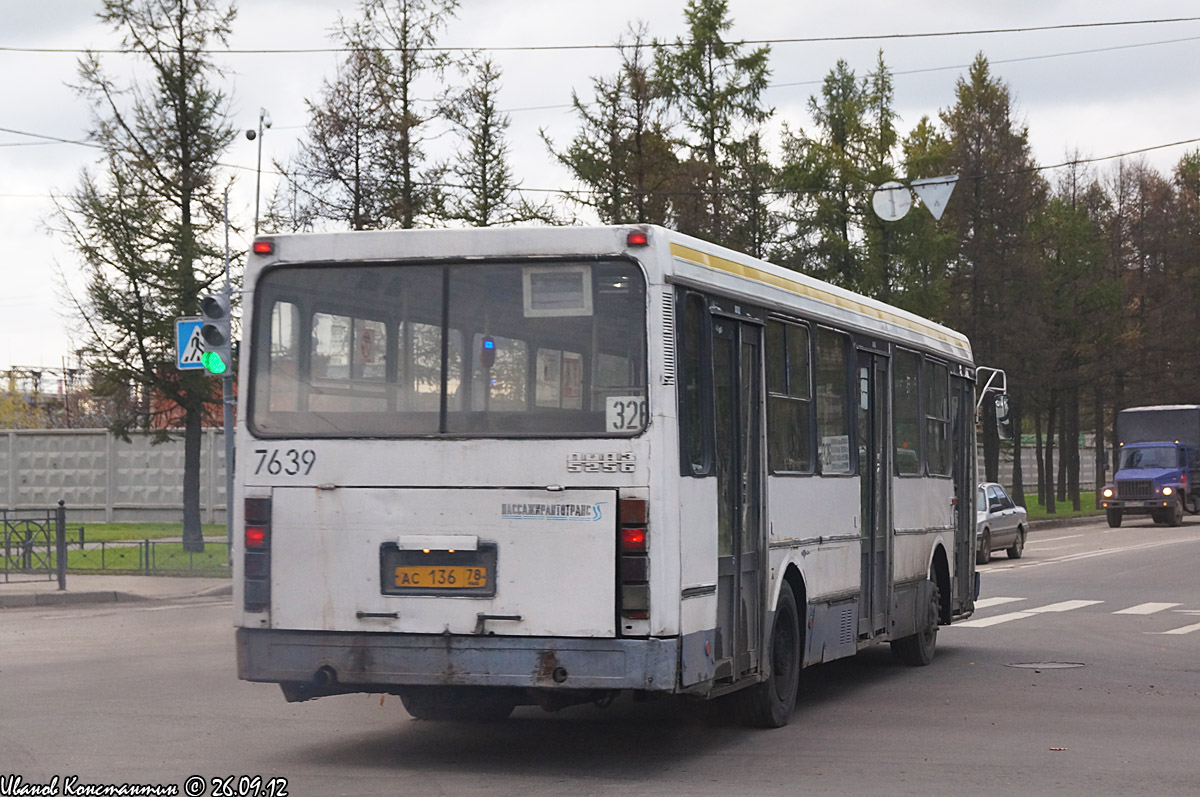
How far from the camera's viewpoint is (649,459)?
27.8 feet

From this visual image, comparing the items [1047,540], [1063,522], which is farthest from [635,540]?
[1063,522]

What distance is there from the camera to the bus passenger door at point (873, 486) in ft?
40.3

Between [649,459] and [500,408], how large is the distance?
2.89 ft

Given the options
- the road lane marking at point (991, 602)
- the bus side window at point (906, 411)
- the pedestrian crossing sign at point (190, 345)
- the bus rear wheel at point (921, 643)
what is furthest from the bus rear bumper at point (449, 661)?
the pedestrian crossing sign at point (190, 345)

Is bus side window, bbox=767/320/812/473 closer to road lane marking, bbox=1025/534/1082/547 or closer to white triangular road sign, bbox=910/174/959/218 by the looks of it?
white triangular road sign, bbox=910/174/959/218

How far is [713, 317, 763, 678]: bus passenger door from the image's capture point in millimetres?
9352

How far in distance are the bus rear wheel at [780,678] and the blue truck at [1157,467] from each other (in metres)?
39.8

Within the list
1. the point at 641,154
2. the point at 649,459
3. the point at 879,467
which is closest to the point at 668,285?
the point at 649,459

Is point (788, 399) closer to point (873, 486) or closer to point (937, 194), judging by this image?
point (873, 486)

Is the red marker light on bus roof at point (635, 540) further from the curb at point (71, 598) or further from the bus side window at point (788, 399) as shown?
the curb at point (71, 598)

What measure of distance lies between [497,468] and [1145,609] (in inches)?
567

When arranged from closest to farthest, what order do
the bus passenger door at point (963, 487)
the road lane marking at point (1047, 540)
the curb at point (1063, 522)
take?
the bus passenger door at point (963, 487) → the road lane marking at point (1047, 540) → the curb at point (1063, 522)

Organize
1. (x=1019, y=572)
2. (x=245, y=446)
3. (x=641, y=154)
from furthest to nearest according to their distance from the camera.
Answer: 1. (x=641, y=154)
2. (x=1019, y=572)
3. (x=245, y=446)

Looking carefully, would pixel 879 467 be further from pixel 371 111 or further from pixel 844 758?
pixel 371 111
